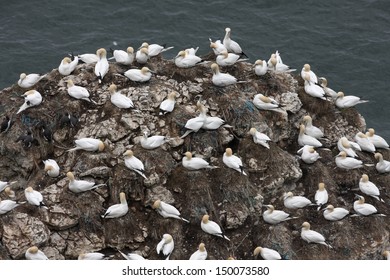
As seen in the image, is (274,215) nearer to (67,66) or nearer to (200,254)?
(200,254)

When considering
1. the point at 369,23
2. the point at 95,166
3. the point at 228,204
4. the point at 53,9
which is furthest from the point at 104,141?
the point at 369,23

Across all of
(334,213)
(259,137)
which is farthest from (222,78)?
(334,213)

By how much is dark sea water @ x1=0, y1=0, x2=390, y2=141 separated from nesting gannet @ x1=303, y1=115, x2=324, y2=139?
10.3 metres

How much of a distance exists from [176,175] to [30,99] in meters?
4.37

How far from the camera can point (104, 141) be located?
19375 mm

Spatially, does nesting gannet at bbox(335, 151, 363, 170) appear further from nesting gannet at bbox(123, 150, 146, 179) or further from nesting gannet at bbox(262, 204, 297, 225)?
nesting gannet at bbox(123, 150, 146, 179)

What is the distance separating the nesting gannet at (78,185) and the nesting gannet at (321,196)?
5.69m

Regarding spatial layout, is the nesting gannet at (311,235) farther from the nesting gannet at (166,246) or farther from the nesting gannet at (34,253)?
the nesting gannet at (34,253)

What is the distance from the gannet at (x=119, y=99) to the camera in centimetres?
1961

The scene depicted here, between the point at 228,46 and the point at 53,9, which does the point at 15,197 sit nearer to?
the point at 228,46

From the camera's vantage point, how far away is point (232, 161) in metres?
18.8

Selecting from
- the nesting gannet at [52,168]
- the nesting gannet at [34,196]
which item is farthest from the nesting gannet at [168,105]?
the nesting gannet at [34,196]

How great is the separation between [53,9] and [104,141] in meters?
17.6

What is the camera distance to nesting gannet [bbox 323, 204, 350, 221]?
19062mm
